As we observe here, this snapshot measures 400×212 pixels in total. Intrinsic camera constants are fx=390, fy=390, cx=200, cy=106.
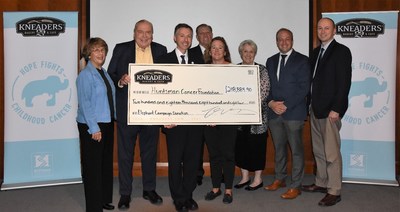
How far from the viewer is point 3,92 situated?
4.41 metres

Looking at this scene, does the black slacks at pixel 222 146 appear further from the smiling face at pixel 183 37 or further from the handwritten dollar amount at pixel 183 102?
the smiling face at pixel 183 37

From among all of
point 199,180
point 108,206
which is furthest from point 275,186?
point 108,206

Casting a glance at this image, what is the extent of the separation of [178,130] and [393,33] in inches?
104

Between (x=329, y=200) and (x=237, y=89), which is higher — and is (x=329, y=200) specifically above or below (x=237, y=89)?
below

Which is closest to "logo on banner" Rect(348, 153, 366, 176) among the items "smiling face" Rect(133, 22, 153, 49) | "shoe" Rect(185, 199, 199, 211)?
"shoe" Rect(185, 199, 199, 211)

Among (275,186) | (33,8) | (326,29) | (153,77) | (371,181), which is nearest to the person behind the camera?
(153,77)

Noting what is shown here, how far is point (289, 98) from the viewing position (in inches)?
143

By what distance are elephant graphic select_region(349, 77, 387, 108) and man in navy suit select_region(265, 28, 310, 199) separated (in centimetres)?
89

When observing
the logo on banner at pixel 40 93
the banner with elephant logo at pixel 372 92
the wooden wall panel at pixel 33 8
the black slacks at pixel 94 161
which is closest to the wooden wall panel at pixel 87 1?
the wooden wall panel at pixel 33 8

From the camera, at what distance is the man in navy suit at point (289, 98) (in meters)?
3.64

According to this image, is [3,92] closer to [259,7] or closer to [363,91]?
[259,7]

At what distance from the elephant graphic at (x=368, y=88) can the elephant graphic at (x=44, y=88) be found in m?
3.12

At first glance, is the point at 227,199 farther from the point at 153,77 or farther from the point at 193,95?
the point at 153,77

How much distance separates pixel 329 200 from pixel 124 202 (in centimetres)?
183
